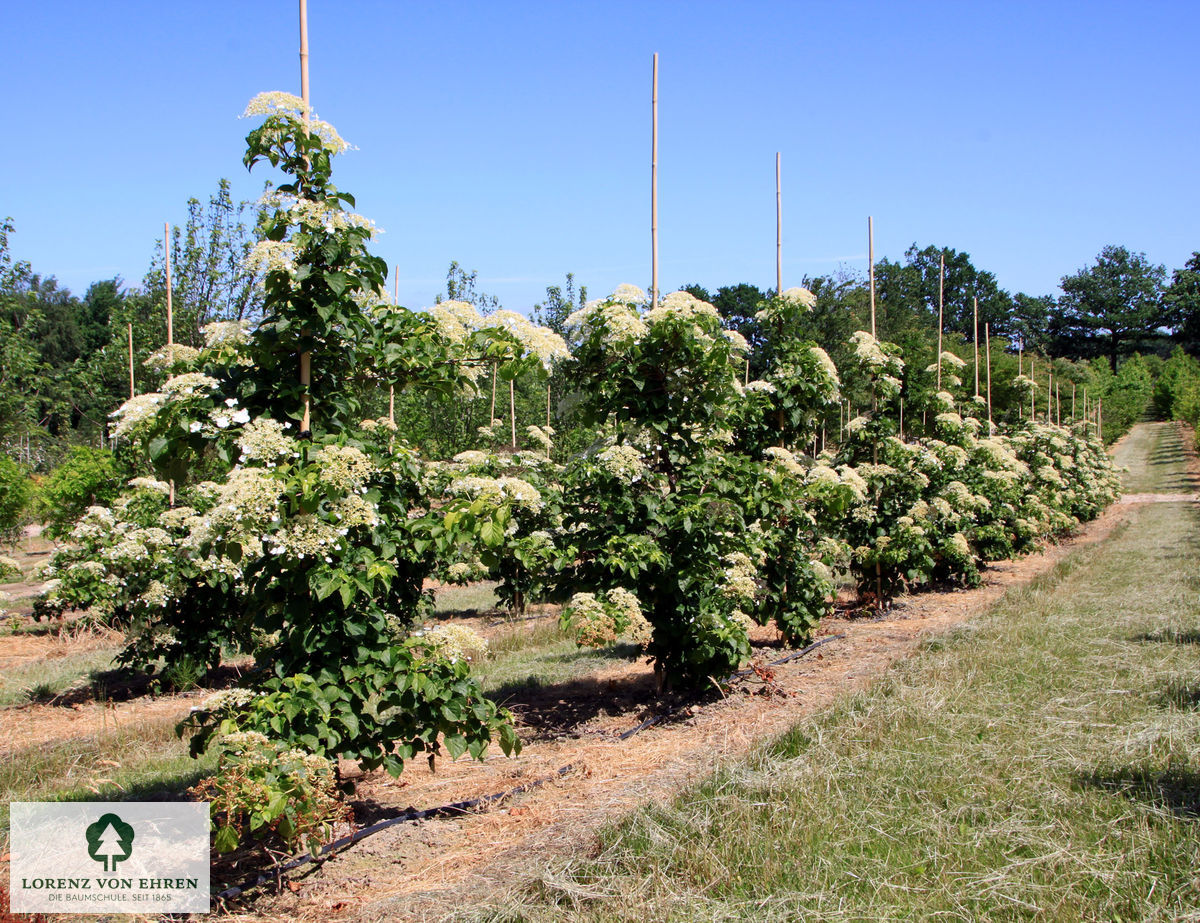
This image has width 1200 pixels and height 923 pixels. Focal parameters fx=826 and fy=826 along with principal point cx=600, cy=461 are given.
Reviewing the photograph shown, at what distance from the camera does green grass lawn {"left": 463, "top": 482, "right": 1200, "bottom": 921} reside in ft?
10.7

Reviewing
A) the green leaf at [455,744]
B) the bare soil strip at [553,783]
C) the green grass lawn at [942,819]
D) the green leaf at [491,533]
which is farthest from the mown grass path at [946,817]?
the green leaf at [491,533]

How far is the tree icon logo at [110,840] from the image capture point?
390 cm

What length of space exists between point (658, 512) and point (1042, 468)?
12.0 metres

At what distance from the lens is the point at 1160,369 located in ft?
223

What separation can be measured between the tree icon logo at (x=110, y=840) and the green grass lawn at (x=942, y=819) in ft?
6.40

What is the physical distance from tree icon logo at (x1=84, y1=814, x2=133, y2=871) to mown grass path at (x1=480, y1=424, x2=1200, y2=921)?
1.95m

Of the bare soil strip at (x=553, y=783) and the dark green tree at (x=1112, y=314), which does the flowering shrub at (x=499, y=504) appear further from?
the dark green tree at (x=1112, y=314)

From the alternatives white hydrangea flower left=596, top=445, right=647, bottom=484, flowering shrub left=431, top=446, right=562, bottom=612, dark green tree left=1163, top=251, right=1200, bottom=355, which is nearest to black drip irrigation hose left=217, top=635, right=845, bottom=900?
flowering shrub left=431, top=446, right=562, bottom=612

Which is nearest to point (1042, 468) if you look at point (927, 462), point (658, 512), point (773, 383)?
point (927, 462)

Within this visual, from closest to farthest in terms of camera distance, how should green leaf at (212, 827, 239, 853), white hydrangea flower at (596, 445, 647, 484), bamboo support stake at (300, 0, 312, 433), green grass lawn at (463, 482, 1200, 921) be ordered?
green leaf at (212, 827, 239, 853), green grass lawn at (463, 482, 1200, 921), bamboo support stake at (300, 0, 312, 433), white hydrangea flower at (596, 445, 647, 484)

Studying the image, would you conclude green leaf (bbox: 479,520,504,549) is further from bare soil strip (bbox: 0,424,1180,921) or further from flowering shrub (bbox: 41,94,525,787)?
bare soil strip (bbox: 0,424,1180,921)

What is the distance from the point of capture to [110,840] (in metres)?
4.02

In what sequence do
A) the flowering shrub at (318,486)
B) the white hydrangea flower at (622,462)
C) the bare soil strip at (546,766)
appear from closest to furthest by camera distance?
the flowering shrub at (318,486) < the bare soil strip at (546,766) < the white hydrangea flower at (622,462)

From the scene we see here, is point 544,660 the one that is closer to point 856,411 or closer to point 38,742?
point 38,742
